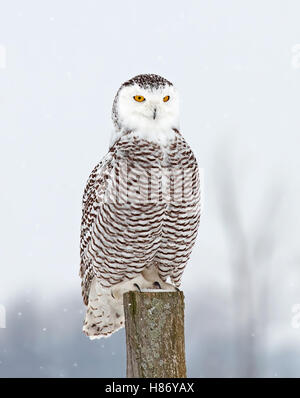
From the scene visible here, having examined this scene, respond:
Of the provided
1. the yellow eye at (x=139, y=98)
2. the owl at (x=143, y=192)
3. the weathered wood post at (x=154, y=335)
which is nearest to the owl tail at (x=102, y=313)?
the owl at (x=143, y=192)

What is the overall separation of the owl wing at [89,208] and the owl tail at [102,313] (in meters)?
0.07

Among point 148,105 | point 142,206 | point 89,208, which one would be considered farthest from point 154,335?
point 148,105

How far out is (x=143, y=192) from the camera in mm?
3826

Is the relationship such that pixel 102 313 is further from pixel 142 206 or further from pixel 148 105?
pixel 148 105

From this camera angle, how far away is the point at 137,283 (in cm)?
418

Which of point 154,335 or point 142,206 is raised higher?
point 142,206

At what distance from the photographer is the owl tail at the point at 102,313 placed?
4.39 m

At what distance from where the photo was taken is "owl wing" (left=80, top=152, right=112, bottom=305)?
402 cm

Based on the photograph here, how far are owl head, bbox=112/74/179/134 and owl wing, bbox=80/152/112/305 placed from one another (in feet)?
0.85

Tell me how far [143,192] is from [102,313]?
1.07 meters

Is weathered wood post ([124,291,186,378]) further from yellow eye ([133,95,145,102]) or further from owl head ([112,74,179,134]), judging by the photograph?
yellow eye ([133,95,145,102])

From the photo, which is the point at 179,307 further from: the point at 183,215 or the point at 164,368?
the point at 183,215

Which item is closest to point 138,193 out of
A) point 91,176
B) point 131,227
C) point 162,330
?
point 131,227

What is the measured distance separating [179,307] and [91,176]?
107 cm
